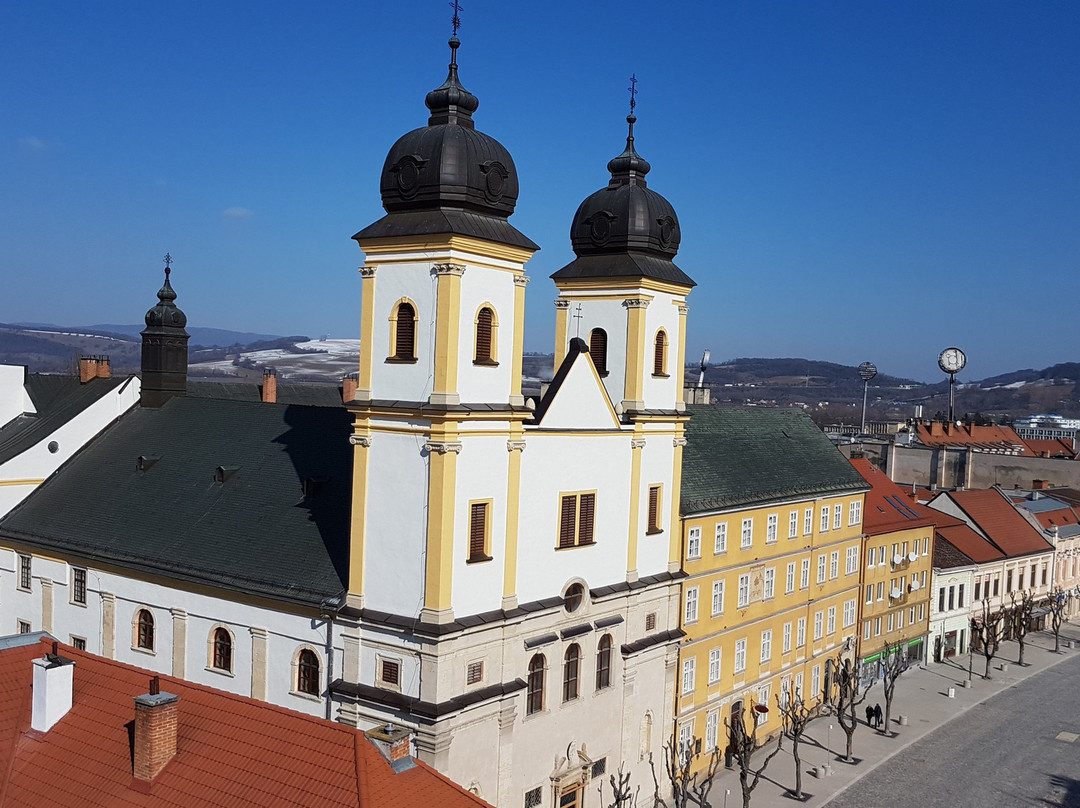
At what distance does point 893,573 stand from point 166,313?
125 feet

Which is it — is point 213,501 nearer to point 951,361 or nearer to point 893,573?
point 893,573

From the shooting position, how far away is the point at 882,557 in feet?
174

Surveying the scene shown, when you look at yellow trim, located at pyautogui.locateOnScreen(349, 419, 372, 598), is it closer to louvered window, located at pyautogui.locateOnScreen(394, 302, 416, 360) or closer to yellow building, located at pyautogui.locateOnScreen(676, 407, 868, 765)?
louvered window, located at pyautogui.locateOnScreen(394, 302, 416, 360)

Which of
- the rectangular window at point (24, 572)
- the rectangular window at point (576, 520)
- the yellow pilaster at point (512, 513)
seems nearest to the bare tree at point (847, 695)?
the rectangular window at point (576, 520)

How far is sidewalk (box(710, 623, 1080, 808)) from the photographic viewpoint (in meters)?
37.8

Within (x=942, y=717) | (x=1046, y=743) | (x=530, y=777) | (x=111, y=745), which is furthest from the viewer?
(x=942, y=717)

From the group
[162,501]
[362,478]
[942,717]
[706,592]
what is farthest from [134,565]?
[942,717]

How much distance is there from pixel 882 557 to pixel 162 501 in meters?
35.5

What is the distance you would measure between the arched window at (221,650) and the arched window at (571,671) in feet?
32.2

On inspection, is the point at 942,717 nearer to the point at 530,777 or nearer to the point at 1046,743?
the point at 1046,743

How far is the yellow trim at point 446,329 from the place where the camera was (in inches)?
1011

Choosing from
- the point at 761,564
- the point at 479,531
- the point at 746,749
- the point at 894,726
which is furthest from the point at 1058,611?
Answer: the point at 479,531

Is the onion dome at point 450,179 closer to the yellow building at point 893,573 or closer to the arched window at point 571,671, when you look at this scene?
the arched window at point 571,671

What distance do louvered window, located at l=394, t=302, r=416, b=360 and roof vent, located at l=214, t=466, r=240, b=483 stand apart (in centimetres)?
1087
